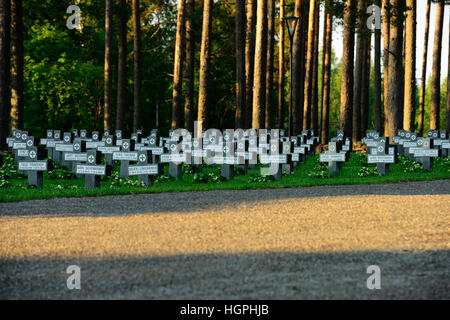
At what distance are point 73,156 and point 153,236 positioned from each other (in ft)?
33.0

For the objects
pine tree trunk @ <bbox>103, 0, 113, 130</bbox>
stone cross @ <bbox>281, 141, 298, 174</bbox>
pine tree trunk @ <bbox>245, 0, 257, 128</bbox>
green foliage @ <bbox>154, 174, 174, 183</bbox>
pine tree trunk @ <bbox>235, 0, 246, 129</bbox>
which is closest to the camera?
green foliage @ <bbox>154, 174, 174, 183</bbox>

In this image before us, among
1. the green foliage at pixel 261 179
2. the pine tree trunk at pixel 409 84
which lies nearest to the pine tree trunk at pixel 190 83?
the pine tree trunk at pixel 409 84

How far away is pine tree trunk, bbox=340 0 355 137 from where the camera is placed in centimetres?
3186

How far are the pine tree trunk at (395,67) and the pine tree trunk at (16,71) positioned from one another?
50.4 feet

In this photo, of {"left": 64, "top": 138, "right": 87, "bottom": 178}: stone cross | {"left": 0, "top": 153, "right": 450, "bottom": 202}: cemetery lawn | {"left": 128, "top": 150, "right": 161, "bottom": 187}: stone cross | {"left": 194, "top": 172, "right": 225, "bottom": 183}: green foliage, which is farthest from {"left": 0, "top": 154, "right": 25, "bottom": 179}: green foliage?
{"left": 194, "top": 172, "right": 225, "bottom": 183}: green foliage

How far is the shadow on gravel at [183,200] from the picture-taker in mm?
12789

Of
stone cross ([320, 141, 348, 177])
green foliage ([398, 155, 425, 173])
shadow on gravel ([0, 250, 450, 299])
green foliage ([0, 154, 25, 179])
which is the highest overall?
stone cross ([320, 141, 348, 177])

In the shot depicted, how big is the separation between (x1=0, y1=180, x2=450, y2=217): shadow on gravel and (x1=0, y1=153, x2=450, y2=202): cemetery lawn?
0.60 meters

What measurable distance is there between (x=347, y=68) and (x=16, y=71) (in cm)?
1439

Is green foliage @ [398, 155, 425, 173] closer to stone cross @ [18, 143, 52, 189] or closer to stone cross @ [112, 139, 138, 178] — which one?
stone cross @ [112, 139, 138, 178]

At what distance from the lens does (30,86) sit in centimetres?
4419

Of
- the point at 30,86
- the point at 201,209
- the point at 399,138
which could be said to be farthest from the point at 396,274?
the point at 30,86

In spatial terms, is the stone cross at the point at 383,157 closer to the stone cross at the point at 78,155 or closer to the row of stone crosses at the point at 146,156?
the row of stone crosses at the point at 146,156
